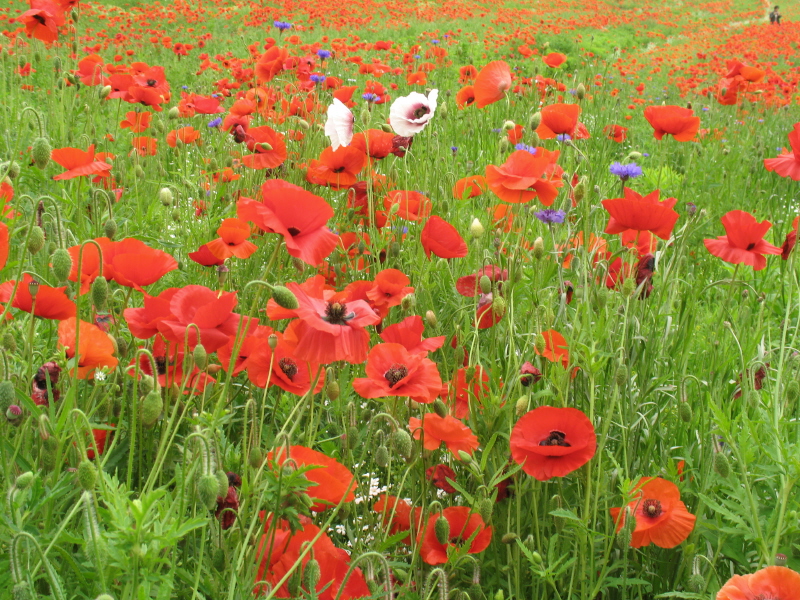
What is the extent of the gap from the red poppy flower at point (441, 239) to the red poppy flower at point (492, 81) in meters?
1.04

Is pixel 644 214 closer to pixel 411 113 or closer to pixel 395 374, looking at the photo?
pixel 395 374

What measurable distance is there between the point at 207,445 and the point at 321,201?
1.84 feet

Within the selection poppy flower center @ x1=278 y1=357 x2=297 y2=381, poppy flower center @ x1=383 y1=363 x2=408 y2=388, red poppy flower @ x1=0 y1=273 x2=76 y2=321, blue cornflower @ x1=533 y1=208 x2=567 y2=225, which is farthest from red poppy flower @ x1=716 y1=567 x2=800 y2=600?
blue cornflower @ x1=533 y1=208 x2=567 y2=225

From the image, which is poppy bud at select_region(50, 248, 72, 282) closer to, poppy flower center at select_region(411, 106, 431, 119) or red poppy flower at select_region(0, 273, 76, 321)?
red poppy flower at select_region(0, 273, 76, 321)

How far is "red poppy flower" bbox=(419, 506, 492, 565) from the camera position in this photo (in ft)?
4.26

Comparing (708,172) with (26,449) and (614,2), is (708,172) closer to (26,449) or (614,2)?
(26,449)

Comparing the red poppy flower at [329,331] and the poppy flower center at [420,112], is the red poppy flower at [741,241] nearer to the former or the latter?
the poppy flower center at [420,112]

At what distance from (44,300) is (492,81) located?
6.45ft

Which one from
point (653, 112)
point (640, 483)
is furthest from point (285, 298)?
point (653, 112)

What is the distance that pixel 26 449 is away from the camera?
124 cm

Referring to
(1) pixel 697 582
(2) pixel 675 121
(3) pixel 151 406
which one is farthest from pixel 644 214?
(3) pixel 151 406

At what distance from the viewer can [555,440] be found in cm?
133

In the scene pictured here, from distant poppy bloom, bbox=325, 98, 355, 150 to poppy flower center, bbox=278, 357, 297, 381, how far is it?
1.09 meters

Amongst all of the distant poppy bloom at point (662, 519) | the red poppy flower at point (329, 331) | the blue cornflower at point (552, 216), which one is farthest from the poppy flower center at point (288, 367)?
the blue cornflower at point (552, 216)
